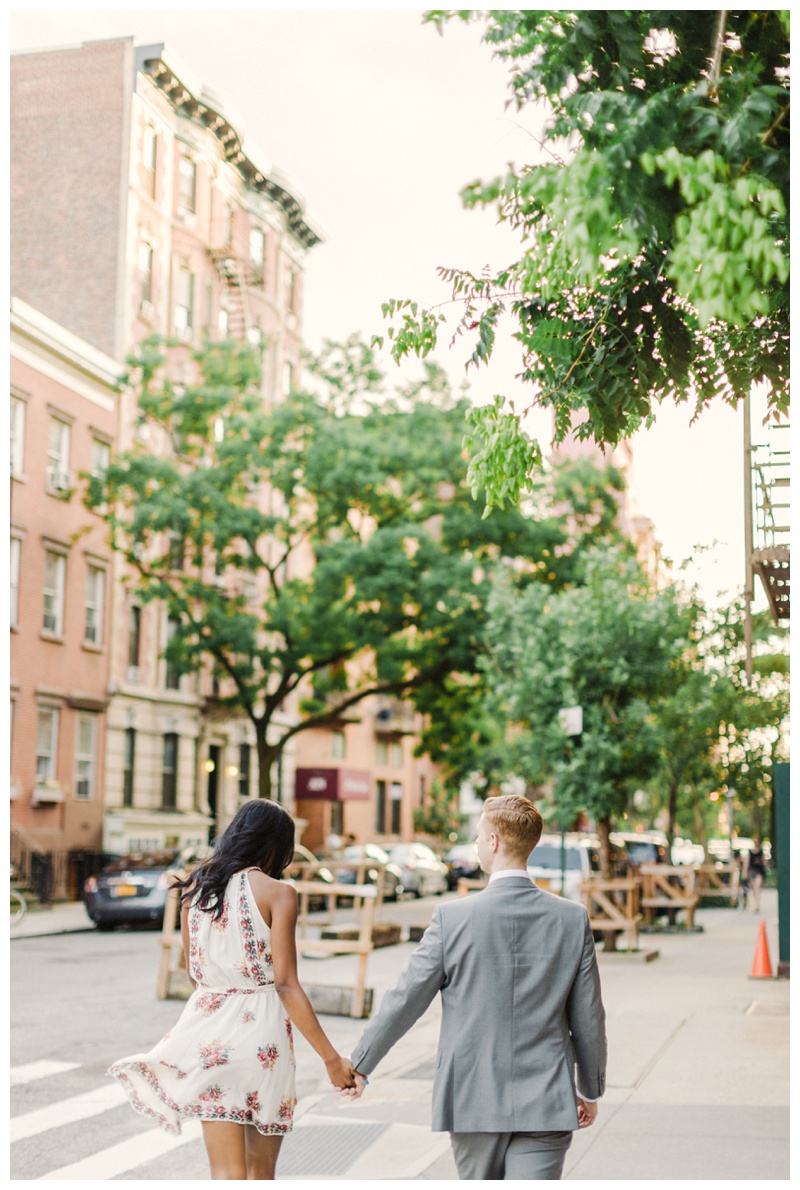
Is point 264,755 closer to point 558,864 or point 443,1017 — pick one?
point 558,864

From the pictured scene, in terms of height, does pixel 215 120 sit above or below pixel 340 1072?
above

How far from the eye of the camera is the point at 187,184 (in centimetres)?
4191

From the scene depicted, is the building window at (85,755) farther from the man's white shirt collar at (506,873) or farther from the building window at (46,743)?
the man's white shirt collar at (506,873)

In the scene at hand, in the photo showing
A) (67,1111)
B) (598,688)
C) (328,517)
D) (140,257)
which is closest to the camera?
(67,1111)

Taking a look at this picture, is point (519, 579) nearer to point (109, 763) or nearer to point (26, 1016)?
point (109, 763)

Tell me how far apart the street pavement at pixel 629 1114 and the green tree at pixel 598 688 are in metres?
8.03

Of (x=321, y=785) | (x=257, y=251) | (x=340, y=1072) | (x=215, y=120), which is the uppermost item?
(x=215, y=120)

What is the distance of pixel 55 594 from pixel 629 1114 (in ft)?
89.0

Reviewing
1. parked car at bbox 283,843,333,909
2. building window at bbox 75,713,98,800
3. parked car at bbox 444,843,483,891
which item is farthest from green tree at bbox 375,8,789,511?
parked car at bbox 444,843,483,891

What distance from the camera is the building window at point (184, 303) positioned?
1622 inches

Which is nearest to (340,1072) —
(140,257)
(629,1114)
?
(629,1114)

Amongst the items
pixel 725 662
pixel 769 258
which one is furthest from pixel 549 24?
pixel 725 662

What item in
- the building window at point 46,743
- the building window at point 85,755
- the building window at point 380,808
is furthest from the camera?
the building window at point 380,808

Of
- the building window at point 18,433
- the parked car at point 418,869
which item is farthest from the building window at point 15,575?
the parked car at point 418,869
